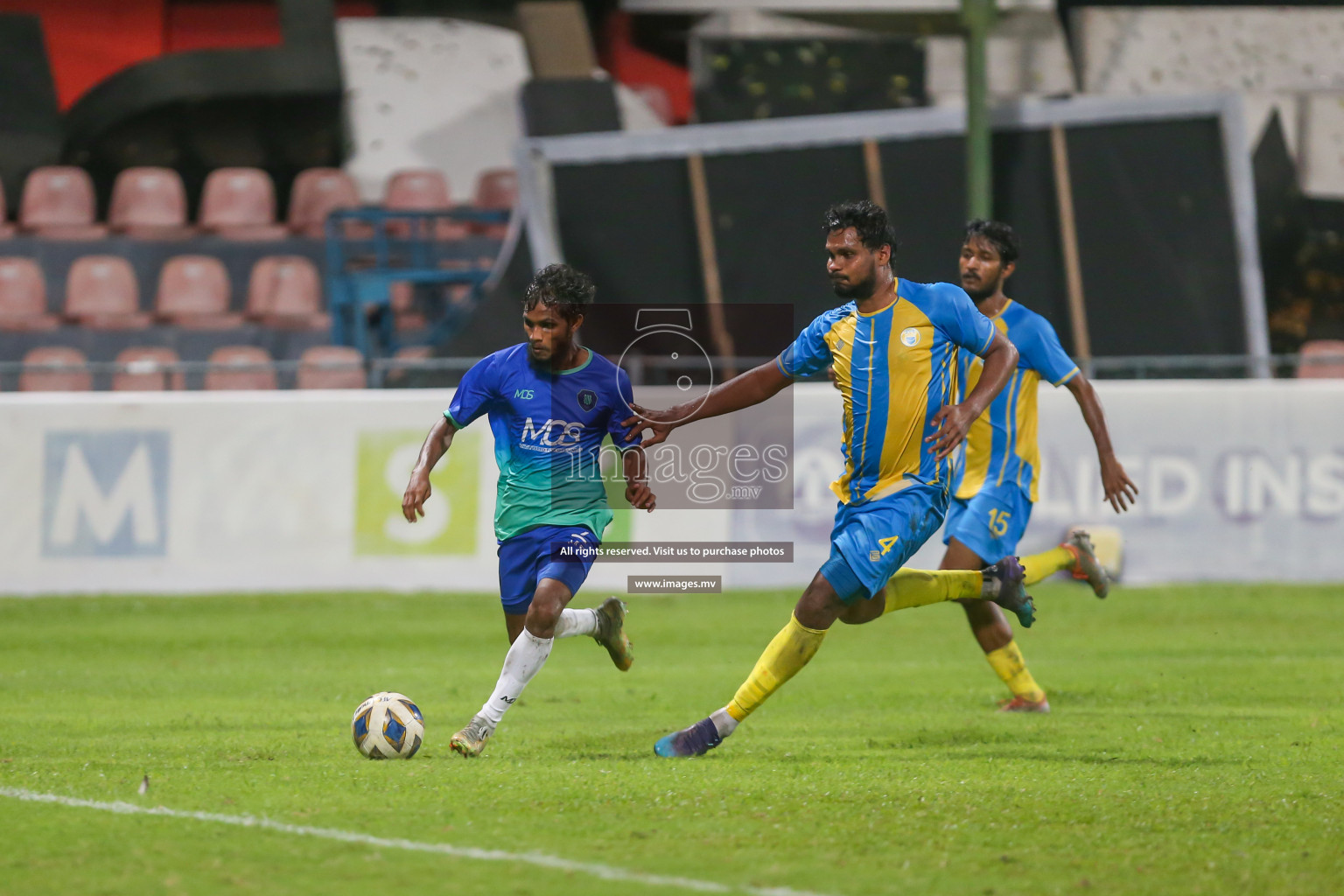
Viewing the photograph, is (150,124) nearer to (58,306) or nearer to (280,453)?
(58,306)

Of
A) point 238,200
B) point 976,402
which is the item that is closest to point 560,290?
point 976,402

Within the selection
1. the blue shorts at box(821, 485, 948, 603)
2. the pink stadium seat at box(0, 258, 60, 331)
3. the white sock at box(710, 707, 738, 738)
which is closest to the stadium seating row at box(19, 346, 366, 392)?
the pink stadium seat at box(0, 258, 60, 331)

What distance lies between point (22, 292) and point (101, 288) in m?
0.88

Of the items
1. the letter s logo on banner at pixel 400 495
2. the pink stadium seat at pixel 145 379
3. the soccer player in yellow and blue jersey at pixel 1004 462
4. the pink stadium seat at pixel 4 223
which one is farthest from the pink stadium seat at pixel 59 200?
the soccer player in yellow and blue jersey at pixel 1004 462

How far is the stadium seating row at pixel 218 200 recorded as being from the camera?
69.8 ft

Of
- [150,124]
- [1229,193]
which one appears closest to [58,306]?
[150,124]

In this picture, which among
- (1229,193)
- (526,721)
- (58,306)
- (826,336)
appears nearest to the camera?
(826,336)

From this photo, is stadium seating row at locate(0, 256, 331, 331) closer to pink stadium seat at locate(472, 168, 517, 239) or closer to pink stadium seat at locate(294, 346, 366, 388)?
pink stadium seat at locate(472, 168, 517, 239)

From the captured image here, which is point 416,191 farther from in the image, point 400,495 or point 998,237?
point 998,237

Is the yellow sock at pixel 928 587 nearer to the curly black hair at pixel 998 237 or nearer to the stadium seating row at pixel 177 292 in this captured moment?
the curly black hair at pixel 998 237

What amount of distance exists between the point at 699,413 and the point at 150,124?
18.9m

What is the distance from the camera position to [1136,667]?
1046cm

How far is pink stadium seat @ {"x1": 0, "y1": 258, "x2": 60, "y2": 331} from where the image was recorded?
19.0m

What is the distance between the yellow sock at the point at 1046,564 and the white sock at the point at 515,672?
279 centimetres
